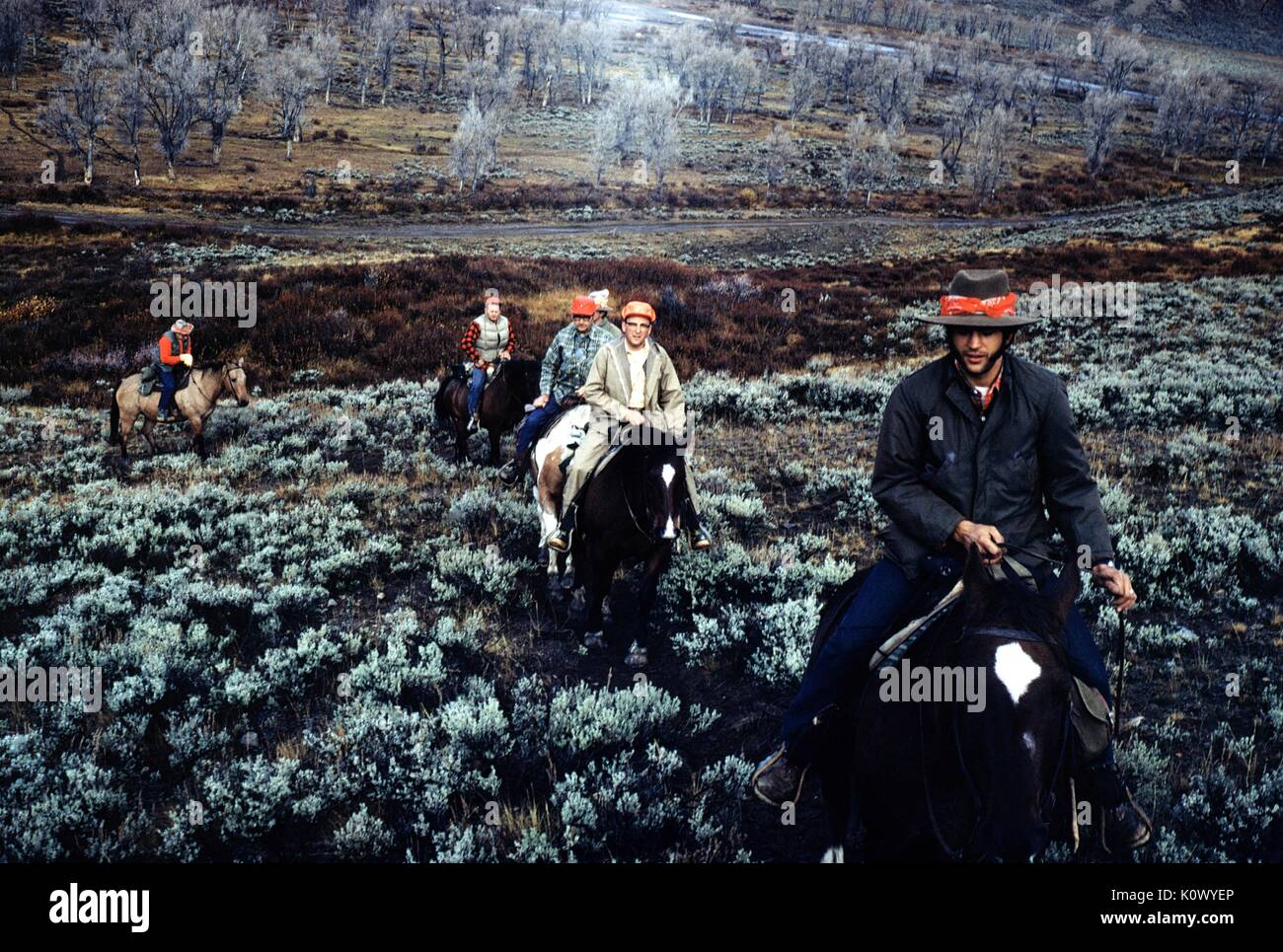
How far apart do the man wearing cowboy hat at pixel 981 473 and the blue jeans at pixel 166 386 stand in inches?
506

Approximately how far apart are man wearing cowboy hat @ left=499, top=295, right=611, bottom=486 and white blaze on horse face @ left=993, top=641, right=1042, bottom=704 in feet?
20.6

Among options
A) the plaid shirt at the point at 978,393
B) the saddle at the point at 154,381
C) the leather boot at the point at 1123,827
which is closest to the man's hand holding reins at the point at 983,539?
the plaid shirt at the point at 978,393

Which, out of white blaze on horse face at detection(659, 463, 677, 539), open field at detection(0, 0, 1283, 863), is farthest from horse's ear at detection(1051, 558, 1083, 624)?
white blaze on horse face at detection(659, 463, 677, 539)

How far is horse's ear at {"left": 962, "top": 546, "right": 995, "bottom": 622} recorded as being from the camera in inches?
119

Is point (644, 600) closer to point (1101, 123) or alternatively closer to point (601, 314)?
point (601, 314)

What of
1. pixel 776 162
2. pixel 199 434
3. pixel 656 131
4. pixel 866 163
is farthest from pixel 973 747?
pixel 866 163

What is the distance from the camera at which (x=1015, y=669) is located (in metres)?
2.76

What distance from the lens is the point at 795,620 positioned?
6879 mm

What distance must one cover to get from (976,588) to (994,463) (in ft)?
2.63

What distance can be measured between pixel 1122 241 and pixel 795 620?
141ft

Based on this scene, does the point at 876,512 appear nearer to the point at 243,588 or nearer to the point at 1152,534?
the point at 1152,534

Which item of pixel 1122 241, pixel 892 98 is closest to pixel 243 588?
pixel 1122 241

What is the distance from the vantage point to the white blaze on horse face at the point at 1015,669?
8.95ft

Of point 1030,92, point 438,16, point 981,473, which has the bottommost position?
point 981,473
